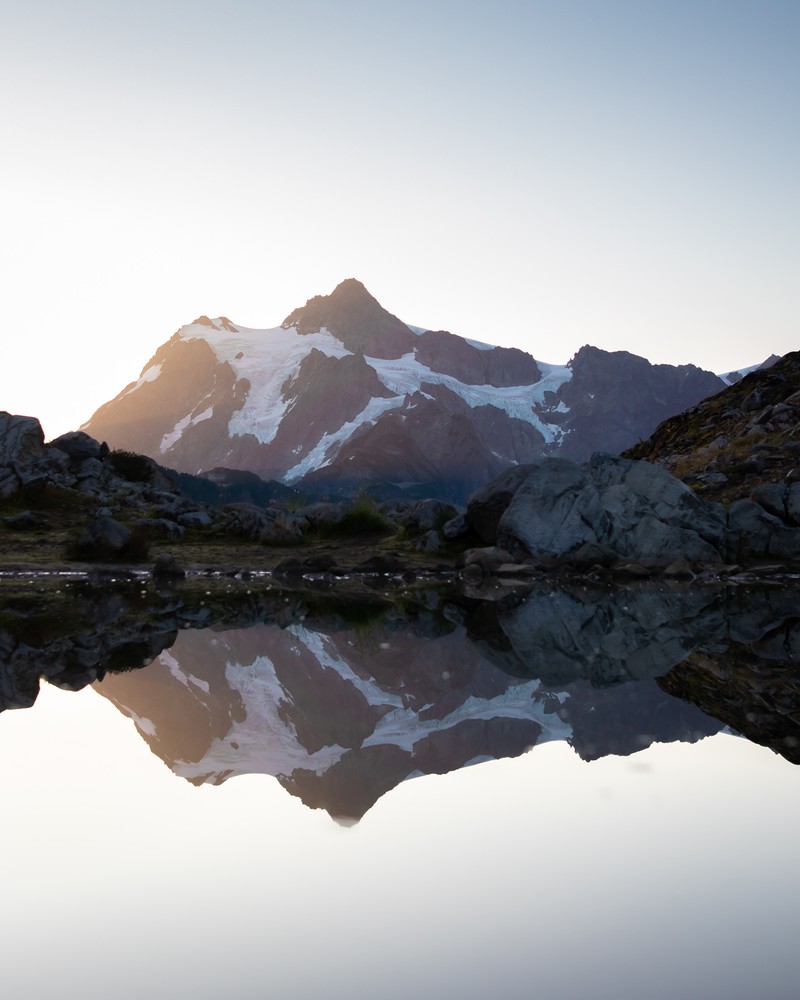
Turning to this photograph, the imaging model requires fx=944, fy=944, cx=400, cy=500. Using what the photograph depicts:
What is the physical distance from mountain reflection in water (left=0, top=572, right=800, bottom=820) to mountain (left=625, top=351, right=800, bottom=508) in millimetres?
21201

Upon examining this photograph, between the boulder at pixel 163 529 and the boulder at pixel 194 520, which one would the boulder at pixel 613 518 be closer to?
the boulder at pixel 163 529

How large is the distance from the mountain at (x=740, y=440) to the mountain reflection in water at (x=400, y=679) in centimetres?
2120

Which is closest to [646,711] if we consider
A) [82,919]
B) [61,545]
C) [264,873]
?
[264,873]

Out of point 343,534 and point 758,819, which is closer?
point 758,819

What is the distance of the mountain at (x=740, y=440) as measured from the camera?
45312mm

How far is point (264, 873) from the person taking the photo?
19.6ft

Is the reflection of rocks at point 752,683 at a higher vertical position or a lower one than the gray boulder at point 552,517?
lower

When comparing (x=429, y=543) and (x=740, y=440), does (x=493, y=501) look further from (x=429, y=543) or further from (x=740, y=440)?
(x=740, y=440)

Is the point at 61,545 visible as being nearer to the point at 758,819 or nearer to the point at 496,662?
the point at 496,662

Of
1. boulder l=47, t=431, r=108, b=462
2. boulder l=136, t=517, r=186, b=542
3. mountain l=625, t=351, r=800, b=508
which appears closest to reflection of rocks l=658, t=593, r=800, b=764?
mountain l=625, t=351, r=800, b=508

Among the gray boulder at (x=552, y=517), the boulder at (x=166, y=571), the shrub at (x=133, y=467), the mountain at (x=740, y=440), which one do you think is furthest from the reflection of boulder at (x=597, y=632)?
the shrub at (x=133, y=467)

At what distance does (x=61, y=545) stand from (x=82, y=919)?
4377 cm

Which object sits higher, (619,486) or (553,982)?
(619,486)

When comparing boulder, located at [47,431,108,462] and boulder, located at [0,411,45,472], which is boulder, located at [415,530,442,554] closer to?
boulder, located at [0,411,45,472]
